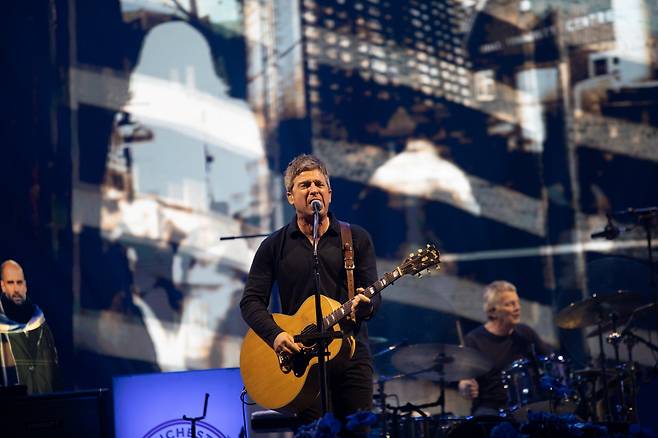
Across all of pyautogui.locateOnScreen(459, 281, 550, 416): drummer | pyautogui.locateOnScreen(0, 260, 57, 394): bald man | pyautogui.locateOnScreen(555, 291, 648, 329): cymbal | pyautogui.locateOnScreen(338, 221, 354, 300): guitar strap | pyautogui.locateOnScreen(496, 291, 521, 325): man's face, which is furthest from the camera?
pyautogui.locateOnScreen(0, 260, 57, 394): bald man

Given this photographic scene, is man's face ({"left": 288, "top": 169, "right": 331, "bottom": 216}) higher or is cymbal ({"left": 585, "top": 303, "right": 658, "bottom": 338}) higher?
man's face ({"left": 288, "top": 169, "right": 331, "bottom": 216})

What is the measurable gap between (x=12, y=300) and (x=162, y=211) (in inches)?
62.3

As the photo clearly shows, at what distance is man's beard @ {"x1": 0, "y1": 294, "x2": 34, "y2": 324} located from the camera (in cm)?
845

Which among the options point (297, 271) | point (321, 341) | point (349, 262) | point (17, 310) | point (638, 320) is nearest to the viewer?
point (321, 341)

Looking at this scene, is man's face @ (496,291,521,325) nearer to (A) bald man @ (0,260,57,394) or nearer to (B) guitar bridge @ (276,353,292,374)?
(B) guitar bridge @ (276,353,292,374)

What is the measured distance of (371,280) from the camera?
485 centimetres

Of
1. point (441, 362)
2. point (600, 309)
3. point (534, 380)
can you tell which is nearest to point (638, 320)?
point (600, 309)

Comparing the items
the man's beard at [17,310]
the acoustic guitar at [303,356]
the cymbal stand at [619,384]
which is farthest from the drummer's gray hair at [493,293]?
the man's beard at [17,310]

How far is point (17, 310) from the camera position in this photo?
8508 mm

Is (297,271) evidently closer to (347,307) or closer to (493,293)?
(347,307)

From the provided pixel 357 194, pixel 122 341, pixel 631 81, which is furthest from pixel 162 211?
pixel 631 81

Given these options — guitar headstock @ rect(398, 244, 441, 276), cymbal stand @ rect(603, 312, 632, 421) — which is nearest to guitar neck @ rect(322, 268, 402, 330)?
guitar headstock @ rect(398, 244, 441, 276)

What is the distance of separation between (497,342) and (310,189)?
3.75 m

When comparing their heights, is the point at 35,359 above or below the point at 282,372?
above
